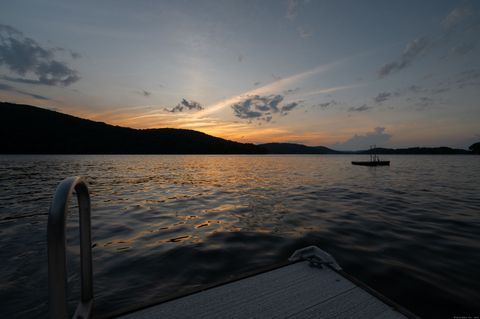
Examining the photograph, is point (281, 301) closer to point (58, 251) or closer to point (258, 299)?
point (258, 299)

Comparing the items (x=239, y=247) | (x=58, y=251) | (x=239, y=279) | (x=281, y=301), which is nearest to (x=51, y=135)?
(x=239, y=247)

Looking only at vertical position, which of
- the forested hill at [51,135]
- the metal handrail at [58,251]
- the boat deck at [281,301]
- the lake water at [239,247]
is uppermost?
the forested hill at [51,135]

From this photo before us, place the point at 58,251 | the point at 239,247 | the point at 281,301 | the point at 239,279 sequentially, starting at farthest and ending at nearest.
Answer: the point at 239,247 → the point at 239,279 → the point at 281,301 → the point at 58,251

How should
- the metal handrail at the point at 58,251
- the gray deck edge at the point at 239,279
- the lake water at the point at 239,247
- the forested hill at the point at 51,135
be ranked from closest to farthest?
the metal handrail at the point at 58,251
the gray deck edge at the point at 239,279
the lake water at the point at 239,247
the forested hill at the point at 51,135

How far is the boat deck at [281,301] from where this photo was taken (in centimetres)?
289

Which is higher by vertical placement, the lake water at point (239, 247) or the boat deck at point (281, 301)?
the boat deck at point (281, 301)

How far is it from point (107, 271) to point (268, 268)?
4133 millimetres

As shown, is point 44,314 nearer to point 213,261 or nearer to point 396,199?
point 213,261

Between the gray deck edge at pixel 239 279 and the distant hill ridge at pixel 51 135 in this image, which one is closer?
the gray deck edge at pixel 239 279

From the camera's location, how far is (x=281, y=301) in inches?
125

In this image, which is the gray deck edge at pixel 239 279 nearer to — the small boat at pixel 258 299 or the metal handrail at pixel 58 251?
the small boat at pixel 258 299

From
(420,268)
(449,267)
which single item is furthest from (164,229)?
(449,267)

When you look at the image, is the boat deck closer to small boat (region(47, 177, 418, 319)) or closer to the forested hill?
small boat (region(47, 177, 418, 319))

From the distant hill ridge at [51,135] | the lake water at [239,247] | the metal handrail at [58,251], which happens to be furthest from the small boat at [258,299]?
the distant hill ridge at [51,135]
